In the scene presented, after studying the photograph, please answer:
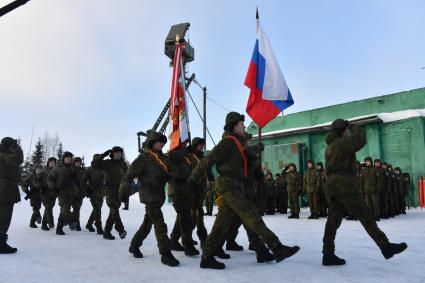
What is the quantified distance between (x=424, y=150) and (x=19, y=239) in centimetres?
1532

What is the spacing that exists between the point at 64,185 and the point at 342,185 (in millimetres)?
6831

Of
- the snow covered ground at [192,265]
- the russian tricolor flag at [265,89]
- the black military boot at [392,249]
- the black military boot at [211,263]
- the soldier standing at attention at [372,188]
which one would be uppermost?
the russian tricolor flag at [265,89]

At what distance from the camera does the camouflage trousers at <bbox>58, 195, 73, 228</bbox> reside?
9086 mm

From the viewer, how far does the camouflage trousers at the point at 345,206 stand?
4.90 meters

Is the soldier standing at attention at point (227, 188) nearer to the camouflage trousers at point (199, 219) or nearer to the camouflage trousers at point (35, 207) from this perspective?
the camouflage trousers at point (199, 219)

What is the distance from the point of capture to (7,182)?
21.1ft

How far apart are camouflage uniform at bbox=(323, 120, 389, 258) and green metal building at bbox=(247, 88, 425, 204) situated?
11.9 metres

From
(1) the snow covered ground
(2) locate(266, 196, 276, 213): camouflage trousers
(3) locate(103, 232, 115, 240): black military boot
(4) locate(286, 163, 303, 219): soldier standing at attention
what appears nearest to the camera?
(1) the snow covered ground

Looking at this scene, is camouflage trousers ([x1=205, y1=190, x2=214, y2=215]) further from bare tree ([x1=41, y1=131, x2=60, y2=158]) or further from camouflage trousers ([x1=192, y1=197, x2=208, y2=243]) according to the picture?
bare tree ([x1=41, y1=131, x2=60, y2=158])

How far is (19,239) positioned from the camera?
830 centimetres

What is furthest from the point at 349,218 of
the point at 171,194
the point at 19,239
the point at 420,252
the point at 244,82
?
the point at 19,239

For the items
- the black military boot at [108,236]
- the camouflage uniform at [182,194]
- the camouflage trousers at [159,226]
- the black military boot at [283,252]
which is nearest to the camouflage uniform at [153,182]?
the camouflage trousers at [159,226]

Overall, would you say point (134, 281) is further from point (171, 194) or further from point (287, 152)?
point (287, 152)

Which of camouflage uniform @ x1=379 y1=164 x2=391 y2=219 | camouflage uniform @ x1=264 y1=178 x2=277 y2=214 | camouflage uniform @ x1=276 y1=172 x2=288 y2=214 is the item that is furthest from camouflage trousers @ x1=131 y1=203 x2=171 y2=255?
camouflage uniform @ x1=276 y1=172 x2=288 y2=214
